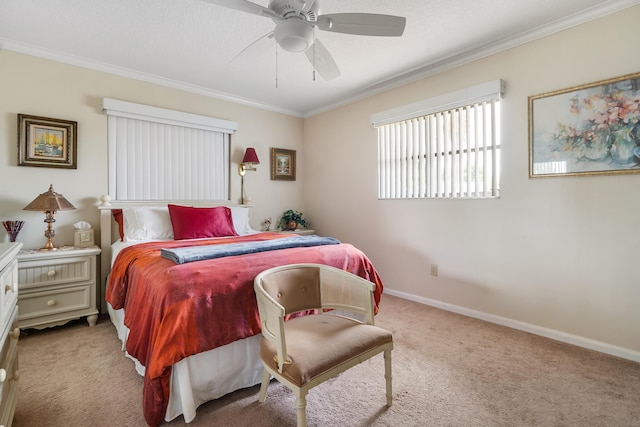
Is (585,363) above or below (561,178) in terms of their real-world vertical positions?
below

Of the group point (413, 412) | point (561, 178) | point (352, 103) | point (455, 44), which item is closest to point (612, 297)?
point (561, 178)

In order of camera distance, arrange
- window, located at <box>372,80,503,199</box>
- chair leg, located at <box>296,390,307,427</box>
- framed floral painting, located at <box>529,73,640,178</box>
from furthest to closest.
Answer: window, located at <box>372,80,503,199</box>
framed floral painting, located at <box>529,73,640,178</box>
chair leg, located at <box>296,390,307,427</box>

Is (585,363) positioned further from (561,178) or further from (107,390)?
(107,390)

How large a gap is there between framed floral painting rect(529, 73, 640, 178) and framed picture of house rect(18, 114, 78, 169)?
4.15 m

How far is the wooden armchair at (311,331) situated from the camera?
51.3 inches

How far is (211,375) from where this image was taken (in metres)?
1.62

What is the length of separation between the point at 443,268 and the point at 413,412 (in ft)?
5.90

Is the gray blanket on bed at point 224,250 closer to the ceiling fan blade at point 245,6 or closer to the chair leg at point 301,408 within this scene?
the chair leg at point 301,408

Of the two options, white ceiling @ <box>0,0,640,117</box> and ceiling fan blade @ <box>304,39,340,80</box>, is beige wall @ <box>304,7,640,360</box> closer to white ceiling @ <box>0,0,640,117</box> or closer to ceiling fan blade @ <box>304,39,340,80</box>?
white ceiling @ <box>0,0,640,117</box>

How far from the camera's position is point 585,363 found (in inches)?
80.3

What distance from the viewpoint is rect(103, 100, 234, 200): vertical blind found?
3217 mm

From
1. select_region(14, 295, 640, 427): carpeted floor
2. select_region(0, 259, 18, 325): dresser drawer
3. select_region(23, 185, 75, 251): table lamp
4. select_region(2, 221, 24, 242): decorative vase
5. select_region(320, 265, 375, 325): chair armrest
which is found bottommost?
select_region(14, 295, 640, 427): carpeted floor

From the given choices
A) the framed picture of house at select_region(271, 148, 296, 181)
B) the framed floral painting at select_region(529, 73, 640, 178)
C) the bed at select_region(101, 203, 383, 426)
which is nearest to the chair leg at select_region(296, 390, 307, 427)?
the bed at select_region(101, 203, 383, 426)

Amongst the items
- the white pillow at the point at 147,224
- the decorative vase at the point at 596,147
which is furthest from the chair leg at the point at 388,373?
the white pillow at the point at 147,224
